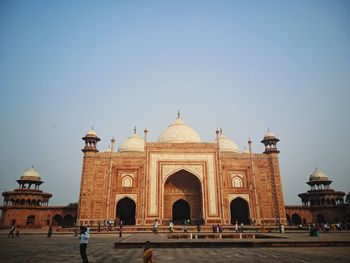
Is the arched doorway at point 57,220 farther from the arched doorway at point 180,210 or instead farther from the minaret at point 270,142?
the minaret at point 270,142

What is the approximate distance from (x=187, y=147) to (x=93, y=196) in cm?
886

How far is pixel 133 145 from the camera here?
30094 mm

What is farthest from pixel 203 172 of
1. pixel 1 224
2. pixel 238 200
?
pixel 1 224

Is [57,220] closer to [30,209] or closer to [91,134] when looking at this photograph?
[30,209]

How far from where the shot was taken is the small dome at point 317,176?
1211 inches

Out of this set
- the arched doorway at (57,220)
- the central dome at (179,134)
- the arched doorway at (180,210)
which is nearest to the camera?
the arched doorway at (180,210)

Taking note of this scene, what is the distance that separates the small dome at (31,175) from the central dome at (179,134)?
1362cm

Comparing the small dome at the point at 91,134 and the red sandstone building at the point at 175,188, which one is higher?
the small dome at the point at 91,134

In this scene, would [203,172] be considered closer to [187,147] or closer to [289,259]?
[187,147]

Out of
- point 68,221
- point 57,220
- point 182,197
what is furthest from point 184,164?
point 57,220

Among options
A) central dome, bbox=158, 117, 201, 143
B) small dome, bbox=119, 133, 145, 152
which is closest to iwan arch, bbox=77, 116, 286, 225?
central dome, bbox=158, 117, 201, 143

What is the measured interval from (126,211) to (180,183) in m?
5.69

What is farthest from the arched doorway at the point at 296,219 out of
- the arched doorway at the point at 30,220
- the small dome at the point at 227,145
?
the arched doorway at the point at 30,220

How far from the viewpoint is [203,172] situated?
2366 cm
